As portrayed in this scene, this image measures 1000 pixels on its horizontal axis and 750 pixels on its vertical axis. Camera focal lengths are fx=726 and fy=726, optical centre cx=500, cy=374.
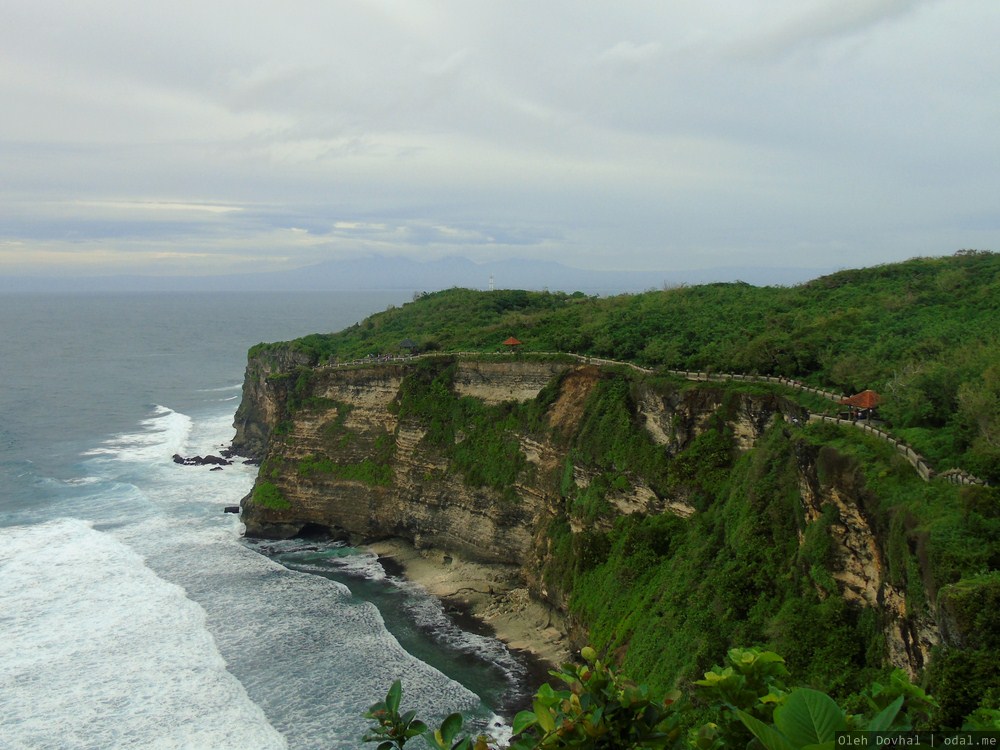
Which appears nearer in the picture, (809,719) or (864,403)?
(809,719)

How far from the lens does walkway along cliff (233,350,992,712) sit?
70.4ft

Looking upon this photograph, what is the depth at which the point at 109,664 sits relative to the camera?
32.7 m

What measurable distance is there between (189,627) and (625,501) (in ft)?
74.2

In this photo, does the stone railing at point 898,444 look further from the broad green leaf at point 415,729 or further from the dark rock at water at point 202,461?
the dark rock at water at point 202,461

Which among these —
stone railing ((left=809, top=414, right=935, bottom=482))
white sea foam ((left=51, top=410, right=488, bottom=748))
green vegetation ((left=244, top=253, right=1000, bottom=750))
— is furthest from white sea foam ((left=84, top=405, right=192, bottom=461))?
stone railing ((left=809, top=414, right=935, bottom=482))

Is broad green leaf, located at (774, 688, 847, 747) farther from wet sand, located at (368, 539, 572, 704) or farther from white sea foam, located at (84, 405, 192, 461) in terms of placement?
white sea foam, located at (84, 405, 192, 461)

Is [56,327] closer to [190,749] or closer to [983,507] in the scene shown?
[190,749]

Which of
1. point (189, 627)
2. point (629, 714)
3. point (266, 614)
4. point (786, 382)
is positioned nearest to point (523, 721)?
point (629, 714)

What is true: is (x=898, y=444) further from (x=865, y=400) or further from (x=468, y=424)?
(x=468, y=424)

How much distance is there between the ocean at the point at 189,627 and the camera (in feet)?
94.3

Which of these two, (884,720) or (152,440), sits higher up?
(884,720)

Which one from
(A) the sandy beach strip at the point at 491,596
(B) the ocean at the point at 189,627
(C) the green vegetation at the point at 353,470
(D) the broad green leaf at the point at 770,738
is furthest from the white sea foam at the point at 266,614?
(D) the broad green leaf at the point at 770,738

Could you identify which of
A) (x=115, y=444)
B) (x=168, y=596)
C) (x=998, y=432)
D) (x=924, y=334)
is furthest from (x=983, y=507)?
(x=115, y=444)

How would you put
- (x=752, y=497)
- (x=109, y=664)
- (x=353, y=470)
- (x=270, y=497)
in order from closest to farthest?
(x=752, y=497)
(x=109, y=664)
(x=353, y=470)
(x=270, y=497)
